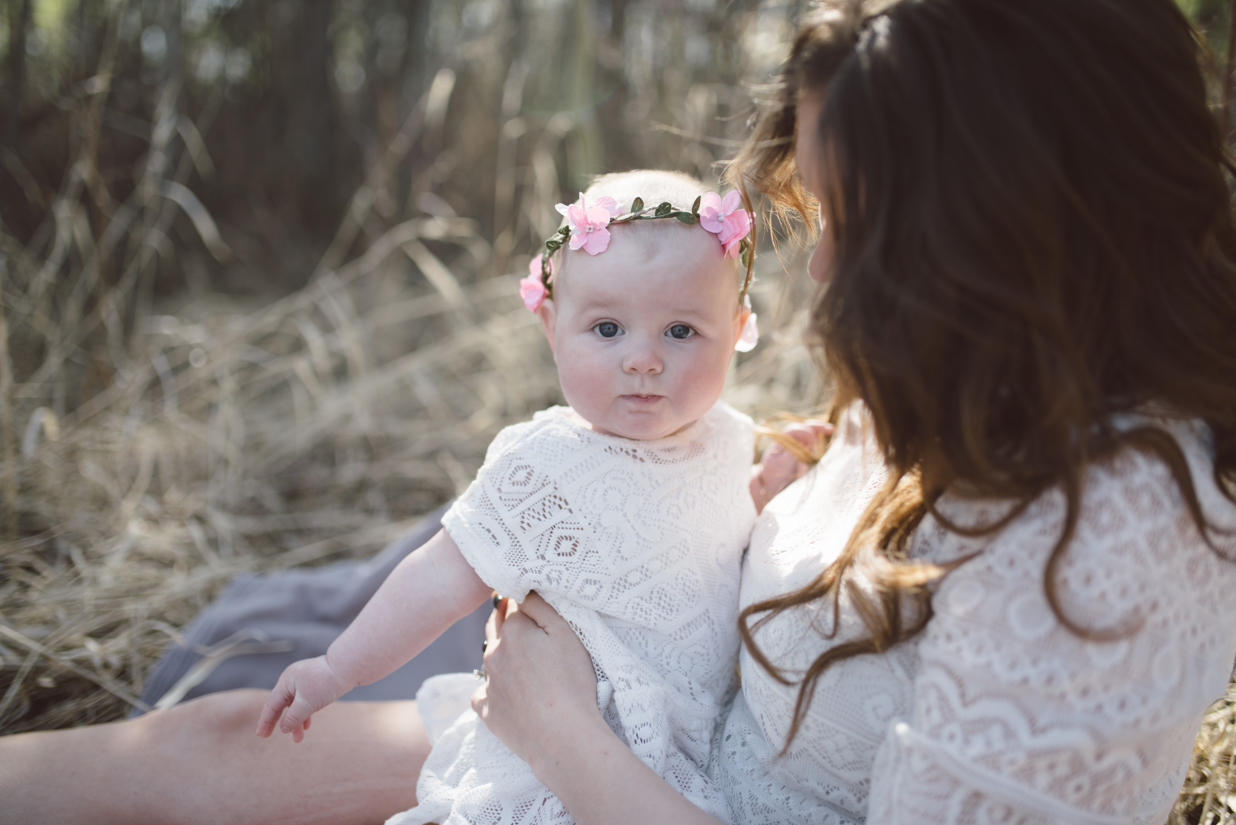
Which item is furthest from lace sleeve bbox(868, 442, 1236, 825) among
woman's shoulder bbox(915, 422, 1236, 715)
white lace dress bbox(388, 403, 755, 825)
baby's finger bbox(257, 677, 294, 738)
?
baby's finger bbox(257, 677, 294, 738)

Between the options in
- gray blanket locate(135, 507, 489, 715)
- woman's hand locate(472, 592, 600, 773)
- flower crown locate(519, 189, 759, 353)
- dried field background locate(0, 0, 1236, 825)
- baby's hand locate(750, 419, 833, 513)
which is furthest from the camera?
dried field background locate(0, 0, 1236, 825)

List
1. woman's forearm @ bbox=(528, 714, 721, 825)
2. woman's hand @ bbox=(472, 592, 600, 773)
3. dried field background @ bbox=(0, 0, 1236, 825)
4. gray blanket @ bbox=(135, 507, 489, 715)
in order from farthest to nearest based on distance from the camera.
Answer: dried field background @ bbox=(0, 0, 1236, 825), gray blanket @ bbox=(135, 507, 489, 715), woman's hand @ bbox=(472, 592, 600, 773), woman's forearm @ bbox=(528, 714, 721, 825)

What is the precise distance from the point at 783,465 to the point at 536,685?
605 mm

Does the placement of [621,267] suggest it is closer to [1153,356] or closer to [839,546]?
[839,546]

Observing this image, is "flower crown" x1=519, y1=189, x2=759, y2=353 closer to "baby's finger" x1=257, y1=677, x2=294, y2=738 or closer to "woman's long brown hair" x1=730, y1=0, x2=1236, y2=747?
"woman's long brown hair" x1=730, y1=0, x2=1236, y2=747

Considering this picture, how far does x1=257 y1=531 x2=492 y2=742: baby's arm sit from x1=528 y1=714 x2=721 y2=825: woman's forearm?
0.79 ft

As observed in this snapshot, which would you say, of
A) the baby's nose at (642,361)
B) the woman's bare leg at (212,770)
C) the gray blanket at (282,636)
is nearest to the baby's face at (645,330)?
the baby's nose at (642,361)

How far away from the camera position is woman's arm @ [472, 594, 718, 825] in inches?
38.4

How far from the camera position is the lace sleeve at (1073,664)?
781 millimetres

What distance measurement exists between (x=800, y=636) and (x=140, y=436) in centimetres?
240

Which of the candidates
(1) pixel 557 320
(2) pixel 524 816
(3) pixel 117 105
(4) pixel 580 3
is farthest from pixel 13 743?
(3) pixel 117 105

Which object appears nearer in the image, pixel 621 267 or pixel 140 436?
pixel 621 267

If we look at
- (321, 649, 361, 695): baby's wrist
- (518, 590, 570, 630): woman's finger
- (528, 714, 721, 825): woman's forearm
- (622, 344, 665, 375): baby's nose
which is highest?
(622, 344, 665, 375): baby's nose

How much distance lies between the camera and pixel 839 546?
1050 mm
